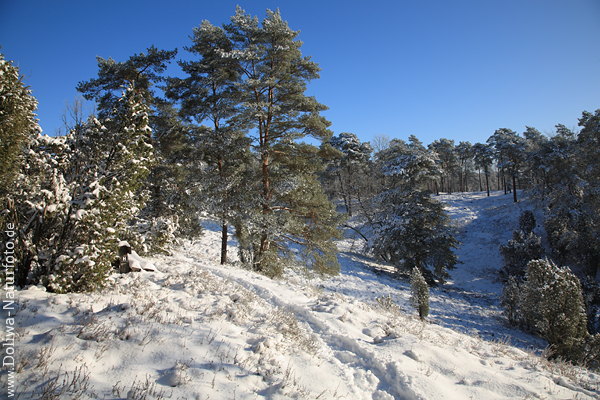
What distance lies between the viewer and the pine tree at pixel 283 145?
451 inches

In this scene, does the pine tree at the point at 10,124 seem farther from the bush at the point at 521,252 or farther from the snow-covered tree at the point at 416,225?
the bush at the point at 521,252

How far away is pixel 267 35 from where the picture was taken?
1152cm

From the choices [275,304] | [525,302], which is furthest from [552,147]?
[275,304]

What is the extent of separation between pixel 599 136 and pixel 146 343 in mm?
31201

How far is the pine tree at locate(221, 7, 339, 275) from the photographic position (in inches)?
451

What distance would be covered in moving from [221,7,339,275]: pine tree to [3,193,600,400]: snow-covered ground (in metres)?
4.08

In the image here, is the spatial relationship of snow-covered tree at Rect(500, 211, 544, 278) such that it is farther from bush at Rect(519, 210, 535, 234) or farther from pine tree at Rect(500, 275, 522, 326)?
pine tree at Rect(500, 275, 522, 326)

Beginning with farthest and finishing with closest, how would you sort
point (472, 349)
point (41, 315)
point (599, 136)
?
point (599, 136), point (472, 349), point (41, 315)

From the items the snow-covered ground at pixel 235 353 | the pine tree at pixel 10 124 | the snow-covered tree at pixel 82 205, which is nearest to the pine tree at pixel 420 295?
the snow-covered ground at pixel 235 353

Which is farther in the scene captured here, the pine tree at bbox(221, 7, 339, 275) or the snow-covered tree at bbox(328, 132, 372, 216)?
the snow-covered tree at bbox(328, 132, 372, 216)

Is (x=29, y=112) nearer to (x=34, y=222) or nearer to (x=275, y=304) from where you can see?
(x=34, y=222)

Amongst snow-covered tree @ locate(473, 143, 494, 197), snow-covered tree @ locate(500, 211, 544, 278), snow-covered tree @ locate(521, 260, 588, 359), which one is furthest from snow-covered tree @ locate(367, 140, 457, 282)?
snow-covered tree @ locate(473, 143, 494, 197)

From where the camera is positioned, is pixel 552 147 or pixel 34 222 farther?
pixel 552 147

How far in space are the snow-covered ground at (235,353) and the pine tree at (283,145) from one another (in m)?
4.08
